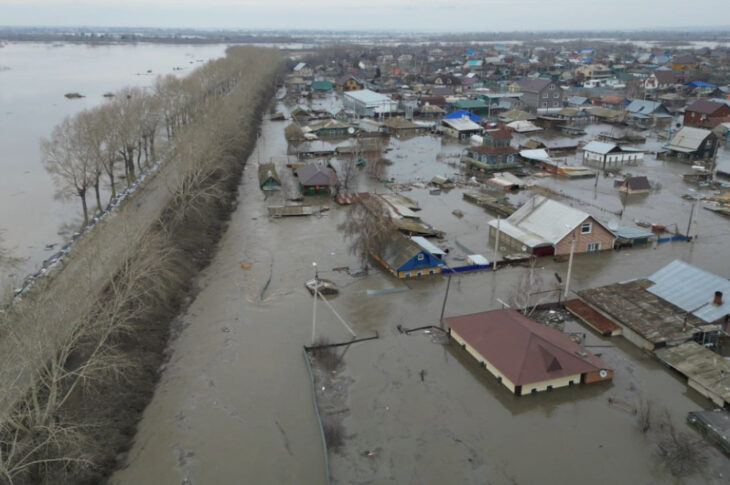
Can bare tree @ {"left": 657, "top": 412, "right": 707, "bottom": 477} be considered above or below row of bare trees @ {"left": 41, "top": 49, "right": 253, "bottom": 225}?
below

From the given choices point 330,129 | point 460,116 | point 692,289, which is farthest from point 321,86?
point 692,289

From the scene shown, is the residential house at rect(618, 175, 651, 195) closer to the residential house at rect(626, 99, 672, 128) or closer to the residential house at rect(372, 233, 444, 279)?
the residential house at rect(372, 233, 444, 279)

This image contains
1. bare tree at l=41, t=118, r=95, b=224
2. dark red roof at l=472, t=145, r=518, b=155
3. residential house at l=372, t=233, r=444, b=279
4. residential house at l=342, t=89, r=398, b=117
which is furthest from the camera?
residential house at l=342, t=89, r=398, b=117

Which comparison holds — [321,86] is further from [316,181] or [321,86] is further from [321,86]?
[316,181]

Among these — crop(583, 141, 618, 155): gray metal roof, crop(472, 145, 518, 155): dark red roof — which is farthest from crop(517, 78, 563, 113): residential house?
crop(472, 145, 518, 155): dark red roof

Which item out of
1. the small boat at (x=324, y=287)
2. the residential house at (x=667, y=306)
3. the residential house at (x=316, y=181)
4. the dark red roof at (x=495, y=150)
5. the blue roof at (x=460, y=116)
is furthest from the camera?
the blue roof at (x=460, y=116)

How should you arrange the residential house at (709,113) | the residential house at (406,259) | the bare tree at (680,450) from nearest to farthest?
the bare tree at (680,450) < the residential house at (406,259) < the residential house at (709,113)

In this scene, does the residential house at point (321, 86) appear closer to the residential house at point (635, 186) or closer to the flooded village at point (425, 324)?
the flooded village at point (425, 324)

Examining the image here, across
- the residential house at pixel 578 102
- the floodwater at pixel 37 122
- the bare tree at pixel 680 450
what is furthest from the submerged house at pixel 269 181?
the residential house at pixel 578 102
